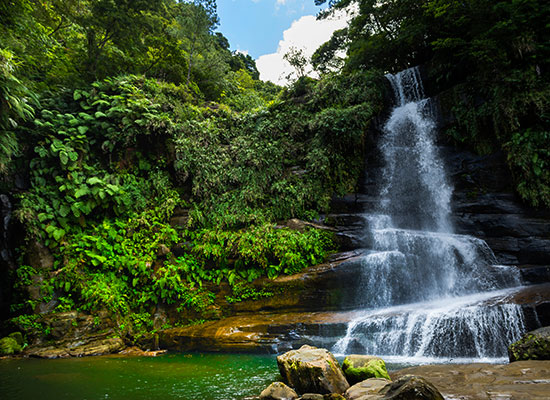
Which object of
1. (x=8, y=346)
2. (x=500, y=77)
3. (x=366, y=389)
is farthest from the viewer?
(x=500, y=77)

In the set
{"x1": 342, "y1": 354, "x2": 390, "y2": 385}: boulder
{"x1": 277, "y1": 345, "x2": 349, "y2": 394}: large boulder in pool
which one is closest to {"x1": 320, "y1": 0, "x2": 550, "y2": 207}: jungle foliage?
{"x1": 342, "y1": 354, "x2": 390, "y2": 385}: boulder

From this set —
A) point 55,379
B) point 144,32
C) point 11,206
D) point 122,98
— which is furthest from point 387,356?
point 144,32

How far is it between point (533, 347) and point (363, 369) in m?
2.58

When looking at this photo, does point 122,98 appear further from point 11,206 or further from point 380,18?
point 380,18

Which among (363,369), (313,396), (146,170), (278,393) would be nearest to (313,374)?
(313,396)

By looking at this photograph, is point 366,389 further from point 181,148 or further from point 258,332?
point 181,148

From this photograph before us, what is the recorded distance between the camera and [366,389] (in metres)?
3.80

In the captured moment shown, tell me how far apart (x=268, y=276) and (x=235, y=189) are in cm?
427

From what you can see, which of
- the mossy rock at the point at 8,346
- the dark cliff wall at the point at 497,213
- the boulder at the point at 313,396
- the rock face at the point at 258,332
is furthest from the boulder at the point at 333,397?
the mossy rock at the point at 8,346

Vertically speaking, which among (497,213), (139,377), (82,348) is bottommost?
(139,377)

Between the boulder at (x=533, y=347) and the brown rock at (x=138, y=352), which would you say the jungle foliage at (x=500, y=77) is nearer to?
the boulder at (x=533, y=347)

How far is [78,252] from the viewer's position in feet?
28.7

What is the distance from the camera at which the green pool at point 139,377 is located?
4.28m

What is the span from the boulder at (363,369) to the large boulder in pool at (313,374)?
0.64 feet
